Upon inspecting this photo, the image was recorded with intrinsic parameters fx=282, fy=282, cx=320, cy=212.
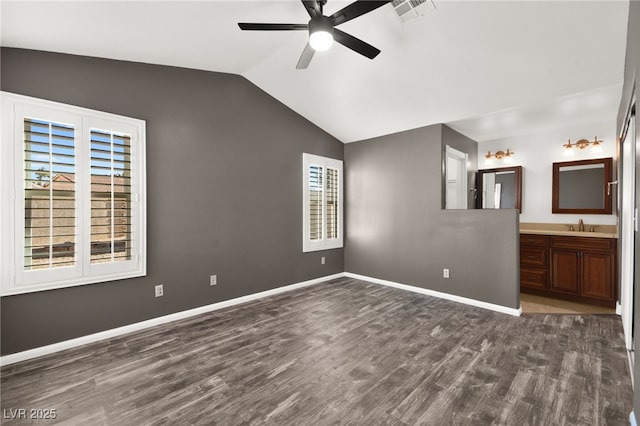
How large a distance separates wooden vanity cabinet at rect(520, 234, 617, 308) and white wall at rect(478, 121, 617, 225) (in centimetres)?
63

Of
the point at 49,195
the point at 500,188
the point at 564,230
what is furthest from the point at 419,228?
the point at 49,195

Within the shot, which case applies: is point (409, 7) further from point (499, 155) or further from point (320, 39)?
point (499, 155)

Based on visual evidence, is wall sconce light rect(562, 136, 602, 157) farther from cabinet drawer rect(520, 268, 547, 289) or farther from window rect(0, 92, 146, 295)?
window rect(0, 92, 146, 295)

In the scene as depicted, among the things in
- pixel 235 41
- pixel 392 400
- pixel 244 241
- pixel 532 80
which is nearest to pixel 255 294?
pixel 244 241

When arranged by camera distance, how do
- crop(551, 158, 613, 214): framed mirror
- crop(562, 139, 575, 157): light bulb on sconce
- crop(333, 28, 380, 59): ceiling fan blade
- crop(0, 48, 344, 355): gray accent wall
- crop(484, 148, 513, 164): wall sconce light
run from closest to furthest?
crop(333, 28, 380, 59): ceiling fan blade → crop(0, 48, 344, 355): gray accent wall → crop(551, 158, 613, 214): framed mirror → crop(562, 139, 575, 157): light bulb on sconce → crop(484, 148, 513, 164): wall sconce light

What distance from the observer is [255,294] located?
3.98m

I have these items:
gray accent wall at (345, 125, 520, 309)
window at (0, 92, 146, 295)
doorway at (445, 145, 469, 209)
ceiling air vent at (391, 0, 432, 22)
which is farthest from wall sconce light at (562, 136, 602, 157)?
window at (0, 92, 146, 295)

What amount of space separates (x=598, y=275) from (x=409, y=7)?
4.05m

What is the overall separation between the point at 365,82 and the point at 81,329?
397 centimetres

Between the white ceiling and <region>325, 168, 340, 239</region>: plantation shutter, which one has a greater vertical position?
the white ceiling

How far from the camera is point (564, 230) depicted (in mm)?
4316

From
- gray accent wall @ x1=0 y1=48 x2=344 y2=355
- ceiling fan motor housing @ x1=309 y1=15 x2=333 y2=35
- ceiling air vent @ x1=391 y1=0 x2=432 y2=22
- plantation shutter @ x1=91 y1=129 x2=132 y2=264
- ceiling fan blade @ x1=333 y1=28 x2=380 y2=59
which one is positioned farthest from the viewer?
plantation shutter @ x1=91 y1=129 x2=132 y2=264

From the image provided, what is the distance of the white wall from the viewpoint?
4.02 m

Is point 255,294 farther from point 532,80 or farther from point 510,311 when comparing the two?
point 532,80
